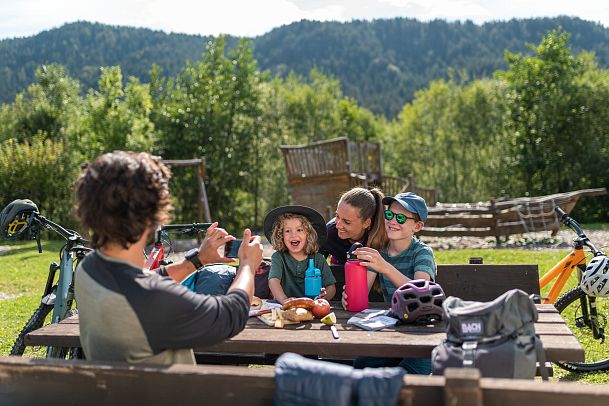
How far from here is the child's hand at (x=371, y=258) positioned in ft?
12.0

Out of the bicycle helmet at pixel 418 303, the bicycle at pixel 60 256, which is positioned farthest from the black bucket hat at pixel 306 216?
the bicycle at pixel 60 256

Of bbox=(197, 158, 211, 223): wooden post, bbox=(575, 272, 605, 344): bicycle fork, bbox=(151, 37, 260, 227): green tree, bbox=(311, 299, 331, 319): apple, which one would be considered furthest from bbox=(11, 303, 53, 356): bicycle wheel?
bbox=(151, 37, 260, 227): green tree

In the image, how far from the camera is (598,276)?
16.3ft

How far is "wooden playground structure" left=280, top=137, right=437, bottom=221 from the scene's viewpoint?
19.7 m

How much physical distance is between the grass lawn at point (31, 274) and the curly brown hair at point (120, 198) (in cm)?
429

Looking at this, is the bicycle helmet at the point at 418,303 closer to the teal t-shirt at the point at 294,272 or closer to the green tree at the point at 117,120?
the teal t-shirt at the point at 294,272

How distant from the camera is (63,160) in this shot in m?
24.6

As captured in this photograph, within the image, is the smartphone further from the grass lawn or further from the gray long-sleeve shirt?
the grass lawn

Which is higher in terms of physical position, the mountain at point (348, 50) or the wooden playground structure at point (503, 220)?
the mountain at point (348, 50)

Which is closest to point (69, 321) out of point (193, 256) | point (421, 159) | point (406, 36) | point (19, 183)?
point (193, 256)

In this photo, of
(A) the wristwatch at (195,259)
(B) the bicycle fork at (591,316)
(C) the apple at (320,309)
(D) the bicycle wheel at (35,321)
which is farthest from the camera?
(B) the bicycle fork at (591,316)

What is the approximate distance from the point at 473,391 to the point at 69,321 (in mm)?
2787

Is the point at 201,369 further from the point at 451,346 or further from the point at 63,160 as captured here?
the point at 63,160

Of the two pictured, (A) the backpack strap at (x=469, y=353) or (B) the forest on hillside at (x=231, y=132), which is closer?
(A) the backpack strap at (x=469, y=353)
